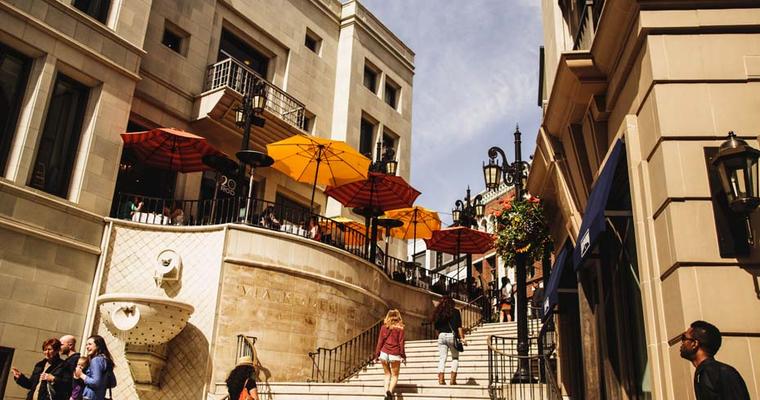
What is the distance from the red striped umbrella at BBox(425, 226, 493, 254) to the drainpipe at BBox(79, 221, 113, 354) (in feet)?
44.9

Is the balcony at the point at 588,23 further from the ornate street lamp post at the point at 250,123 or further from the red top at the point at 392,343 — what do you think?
the ornate street lamp post at the point at 250,123

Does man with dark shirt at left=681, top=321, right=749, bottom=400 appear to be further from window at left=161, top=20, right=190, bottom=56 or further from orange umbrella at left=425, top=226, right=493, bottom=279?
orange umbrella at left=425, top=226, right=493, bottom=279

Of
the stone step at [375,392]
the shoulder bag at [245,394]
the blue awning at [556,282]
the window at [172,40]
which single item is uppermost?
the window at [172,40]

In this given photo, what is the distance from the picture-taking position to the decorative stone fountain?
45.5 ft

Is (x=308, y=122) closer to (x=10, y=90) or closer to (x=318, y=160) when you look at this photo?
(x=318, y=160)

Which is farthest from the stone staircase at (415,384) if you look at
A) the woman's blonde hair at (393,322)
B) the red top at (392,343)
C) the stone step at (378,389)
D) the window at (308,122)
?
the window at (308,122)

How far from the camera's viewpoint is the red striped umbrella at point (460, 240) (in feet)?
84.1

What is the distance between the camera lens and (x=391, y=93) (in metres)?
32.5

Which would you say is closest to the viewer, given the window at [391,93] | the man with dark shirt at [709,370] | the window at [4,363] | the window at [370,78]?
the man with dark shirt at [709,370]

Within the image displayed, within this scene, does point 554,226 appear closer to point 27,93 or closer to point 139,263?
point 139,263

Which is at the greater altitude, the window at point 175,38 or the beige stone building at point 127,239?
the window at point 175,38

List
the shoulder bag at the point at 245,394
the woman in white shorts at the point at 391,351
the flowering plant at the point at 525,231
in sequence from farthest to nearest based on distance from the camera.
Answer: the flowering plant at the point at 525,231, the woman in white shorts at the point at 391,351, the shoulder bag at the point at 245,394

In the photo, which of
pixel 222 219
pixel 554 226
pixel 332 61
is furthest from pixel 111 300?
pixel 332 61

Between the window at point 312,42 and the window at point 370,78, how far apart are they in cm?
304
